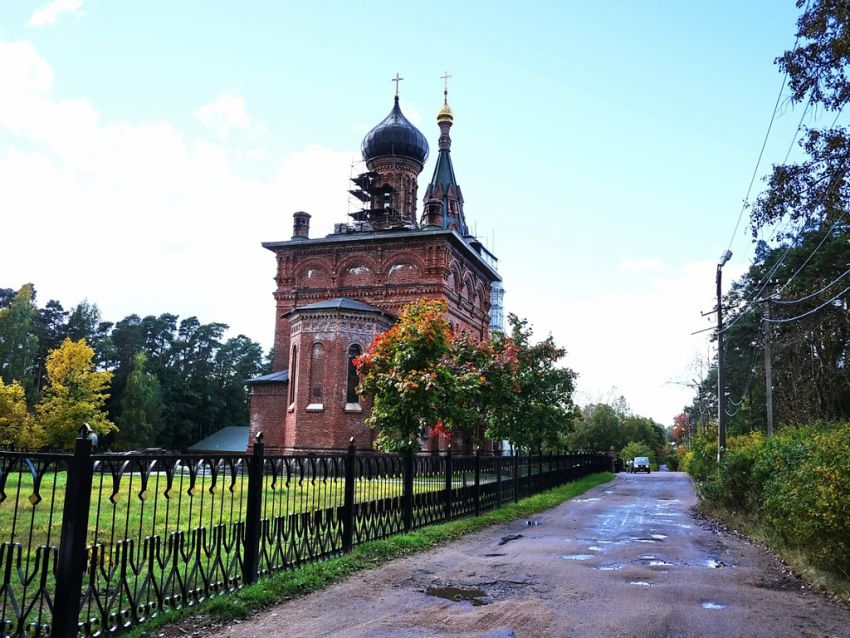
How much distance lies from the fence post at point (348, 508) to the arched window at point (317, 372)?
1935cm

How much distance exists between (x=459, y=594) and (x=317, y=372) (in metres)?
21.8

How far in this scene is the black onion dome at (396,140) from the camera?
37688 millimetres

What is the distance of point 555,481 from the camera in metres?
24.8

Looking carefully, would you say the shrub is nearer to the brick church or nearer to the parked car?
the brick church

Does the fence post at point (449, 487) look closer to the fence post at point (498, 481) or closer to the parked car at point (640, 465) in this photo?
the fence post at point (498, 481)

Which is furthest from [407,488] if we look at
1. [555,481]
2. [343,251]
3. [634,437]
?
[634,437]

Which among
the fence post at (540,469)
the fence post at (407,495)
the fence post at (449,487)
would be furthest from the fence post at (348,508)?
the fence post at (540,469)

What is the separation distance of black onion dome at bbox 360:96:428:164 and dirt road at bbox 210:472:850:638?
2946 cm

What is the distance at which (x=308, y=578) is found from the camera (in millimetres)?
7328

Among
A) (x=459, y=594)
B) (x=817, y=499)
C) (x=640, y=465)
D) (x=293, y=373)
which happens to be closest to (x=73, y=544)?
(x=459, y=594)

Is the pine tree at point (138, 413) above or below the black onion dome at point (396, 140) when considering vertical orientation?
below

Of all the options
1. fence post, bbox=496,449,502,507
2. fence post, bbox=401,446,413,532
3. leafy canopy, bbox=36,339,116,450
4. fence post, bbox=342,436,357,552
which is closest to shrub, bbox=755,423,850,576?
fence post, bbox=401,446,413,532

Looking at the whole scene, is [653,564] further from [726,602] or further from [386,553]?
[386,553]

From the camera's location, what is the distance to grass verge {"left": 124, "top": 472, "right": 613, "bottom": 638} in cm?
585
